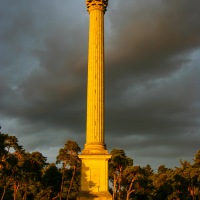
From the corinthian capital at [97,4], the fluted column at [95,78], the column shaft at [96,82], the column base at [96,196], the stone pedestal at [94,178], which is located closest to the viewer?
the column base at [96,196]

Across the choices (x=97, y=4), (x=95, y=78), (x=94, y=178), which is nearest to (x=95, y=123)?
(x=95, y=78)

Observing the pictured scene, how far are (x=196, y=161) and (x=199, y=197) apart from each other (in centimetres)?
851

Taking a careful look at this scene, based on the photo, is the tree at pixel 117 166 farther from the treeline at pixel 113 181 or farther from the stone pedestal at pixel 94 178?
the stone pedestal at pixel 94 178

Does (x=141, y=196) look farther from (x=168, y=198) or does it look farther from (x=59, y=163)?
(x=59, y=163)

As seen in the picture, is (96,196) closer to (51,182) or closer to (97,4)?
(97,4)

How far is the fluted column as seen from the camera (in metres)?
42.2

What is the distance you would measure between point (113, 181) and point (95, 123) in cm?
4741

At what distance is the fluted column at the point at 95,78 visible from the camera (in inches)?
1660

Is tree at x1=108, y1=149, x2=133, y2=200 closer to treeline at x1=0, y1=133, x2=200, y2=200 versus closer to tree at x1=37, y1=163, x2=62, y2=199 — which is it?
treeline at x1=0, y1=133, x2=200, y2=200

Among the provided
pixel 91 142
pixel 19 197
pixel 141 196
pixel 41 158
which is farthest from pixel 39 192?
pixel 91 142

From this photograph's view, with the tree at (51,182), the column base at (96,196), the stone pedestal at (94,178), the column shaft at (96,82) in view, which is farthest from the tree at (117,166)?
the column base at (96,196)

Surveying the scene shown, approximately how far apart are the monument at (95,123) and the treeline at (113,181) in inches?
1335

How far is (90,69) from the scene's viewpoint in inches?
1757

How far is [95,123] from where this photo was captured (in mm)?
42469
